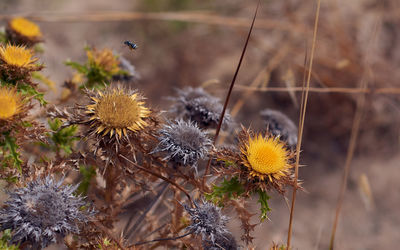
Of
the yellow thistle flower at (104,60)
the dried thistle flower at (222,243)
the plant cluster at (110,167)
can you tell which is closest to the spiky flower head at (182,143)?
the plant cluster at (110,167)

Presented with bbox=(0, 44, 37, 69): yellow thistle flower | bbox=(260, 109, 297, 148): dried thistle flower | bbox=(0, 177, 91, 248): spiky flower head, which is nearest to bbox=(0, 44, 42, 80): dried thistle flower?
bbox=(0, 44, 37, 69): yellow thistle flower

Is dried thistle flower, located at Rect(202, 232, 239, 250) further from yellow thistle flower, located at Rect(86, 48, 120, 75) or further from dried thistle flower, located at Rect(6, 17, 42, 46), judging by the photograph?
dried thistle flower, located at Rect(6, 17, 42, 46)

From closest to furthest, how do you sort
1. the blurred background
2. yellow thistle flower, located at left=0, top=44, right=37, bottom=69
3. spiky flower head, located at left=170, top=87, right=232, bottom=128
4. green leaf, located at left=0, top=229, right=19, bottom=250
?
green leaf, located at left=0, top=229, right=19, bottom=250 → yellow thistle flower, located at left=0, top=44, right=37, bottom=69 → spiky flower head, located at left=170, top=87, right=232, bottom=128 → the blurred background


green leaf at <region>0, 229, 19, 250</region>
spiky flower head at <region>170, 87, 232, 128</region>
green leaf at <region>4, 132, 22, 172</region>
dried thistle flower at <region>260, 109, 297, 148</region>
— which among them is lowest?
green leaf at <region>0, 229, 19, 250</region>

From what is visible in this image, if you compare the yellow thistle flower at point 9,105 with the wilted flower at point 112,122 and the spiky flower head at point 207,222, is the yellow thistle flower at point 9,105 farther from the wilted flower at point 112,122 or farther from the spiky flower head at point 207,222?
the spiky flower head at point 207,222

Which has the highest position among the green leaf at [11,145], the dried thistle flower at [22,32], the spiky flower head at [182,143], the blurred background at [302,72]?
the blurred background at [302,72]

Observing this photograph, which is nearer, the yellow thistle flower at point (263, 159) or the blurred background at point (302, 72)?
the yellow thistle flower at point (263, 159)

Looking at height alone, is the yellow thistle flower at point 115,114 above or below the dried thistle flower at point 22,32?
below
